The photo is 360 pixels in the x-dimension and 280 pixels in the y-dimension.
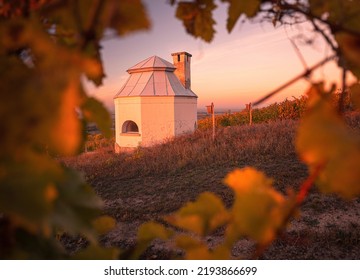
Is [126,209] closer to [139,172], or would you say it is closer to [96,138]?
[139,172]

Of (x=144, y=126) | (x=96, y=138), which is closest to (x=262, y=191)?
(x=144, y=126)

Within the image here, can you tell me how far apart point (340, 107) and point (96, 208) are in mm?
353

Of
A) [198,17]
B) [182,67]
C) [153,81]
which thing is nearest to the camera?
[198,17]

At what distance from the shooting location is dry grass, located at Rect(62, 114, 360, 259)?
10.3 ft

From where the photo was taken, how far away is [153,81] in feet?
41.5

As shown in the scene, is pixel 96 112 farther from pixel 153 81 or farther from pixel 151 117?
pixel 153 81

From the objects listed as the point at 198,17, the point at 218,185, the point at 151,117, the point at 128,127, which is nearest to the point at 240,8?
the point at 198,17

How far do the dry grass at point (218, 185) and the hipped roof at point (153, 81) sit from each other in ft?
11.5

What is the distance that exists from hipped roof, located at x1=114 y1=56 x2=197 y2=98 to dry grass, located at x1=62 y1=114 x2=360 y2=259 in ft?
11.5

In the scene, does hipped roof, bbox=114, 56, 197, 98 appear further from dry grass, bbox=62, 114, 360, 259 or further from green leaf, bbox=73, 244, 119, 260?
green leaf, bbox=73, 244, 119, 260

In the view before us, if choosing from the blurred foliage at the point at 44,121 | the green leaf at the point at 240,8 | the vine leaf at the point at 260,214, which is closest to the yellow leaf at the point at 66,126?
the blurred foliage at the point at 44,121

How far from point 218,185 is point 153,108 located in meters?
7.39

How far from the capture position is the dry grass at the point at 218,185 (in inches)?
123

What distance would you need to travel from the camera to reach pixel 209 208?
39cm
